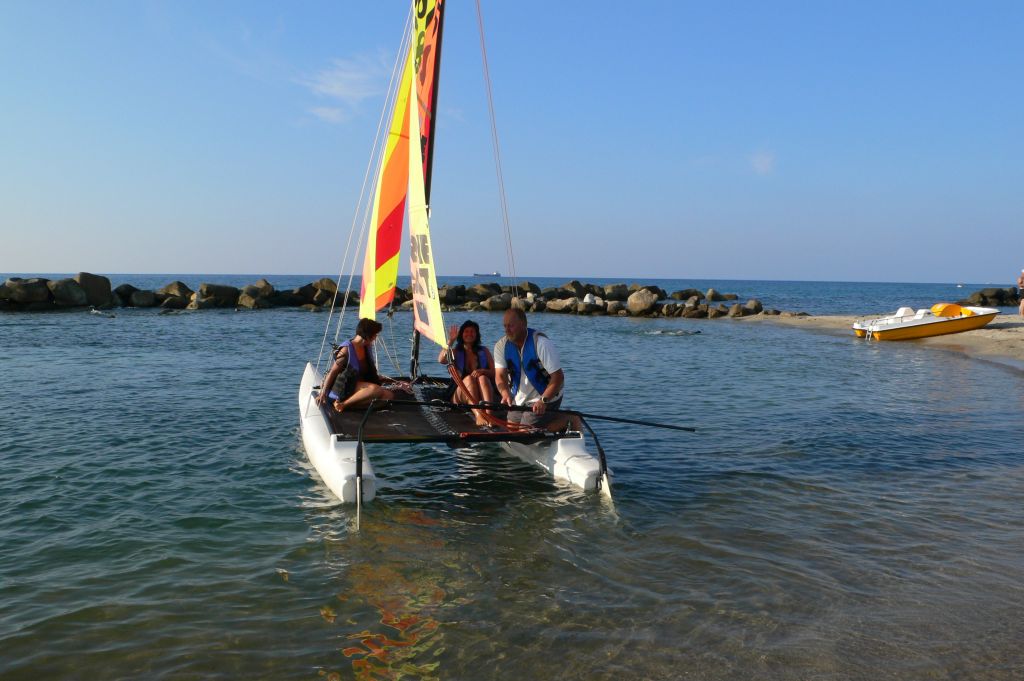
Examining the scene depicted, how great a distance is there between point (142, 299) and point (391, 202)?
4144 centimetres

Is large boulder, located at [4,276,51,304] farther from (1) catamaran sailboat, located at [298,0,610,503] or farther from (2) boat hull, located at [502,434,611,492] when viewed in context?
(2) boat hull, located at [502,434,611,492]

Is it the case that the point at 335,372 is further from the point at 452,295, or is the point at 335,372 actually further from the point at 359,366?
the point at 452,295

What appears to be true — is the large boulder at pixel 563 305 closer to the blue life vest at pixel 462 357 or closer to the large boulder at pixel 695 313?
the large boulder at pixel 695 313

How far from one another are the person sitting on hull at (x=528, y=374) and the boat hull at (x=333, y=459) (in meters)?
1.94

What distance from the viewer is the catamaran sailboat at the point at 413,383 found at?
7.96 meters

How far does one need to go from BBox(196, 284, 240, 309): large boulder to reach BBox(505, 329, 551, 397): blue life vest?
4282 centimetres

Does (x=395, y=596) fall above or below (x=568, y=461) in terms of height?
below

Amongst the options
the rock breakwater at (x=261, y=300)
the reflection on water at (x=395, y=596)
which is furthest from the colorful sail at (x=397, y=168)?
the rock breakwater at (x=261, y=300)

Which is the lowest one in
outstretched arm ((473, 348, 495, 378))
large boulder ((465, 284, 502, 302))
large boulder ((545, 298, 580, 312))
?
outstretched arm ((473, 348, 495, 378))

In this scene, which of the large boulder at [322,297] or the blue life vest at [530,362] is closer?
the blue life vest at [530,362]

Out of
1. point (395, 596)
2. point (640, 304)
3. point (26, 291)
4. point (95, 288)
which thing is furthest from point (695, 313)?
point (26, 291)

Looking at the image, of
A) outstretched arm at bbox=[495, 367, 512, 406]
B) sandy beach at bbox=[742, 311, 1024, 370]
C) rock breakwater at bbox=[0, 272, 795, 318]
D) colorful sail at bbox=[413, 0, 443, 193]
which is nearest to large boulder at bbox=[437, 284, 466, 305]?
rock breakwater at bbox=[0, 272, 795, 318]

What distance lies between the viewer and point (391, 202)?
12.4 m

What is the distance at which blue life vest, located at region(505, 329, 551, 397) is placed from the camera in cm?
862
